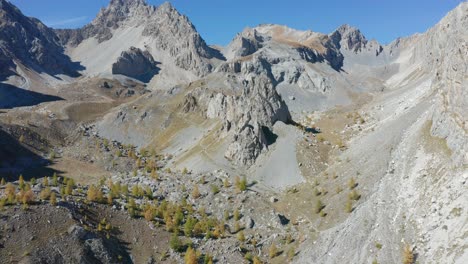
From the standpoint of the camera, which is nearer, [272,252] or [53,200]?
[53,200]

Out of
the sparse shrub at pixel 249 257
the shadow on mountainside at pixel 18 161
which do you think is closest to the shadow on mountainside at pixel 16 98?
the shadow on mountainside at pixel 18 161

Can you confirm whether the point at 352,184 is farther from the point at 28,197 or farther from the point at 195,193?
the point at 28,197

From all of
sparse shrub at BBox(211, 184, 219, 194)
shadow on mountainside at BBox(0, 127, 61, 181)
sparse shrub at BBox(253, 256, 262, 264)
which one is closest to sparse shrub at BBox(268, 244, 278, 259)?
sparse shrub at BBox(253, 256, 262, 264)

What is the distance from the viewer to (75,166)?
348ft

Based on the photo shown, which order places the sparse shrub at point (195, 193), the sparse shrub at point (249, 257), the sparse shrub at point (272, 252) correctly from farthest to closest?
1. the sparse shrub at point (195, 193)
2. the sparse shrub at point (272, 252)
3. the sparse shrub at point (249, 257)

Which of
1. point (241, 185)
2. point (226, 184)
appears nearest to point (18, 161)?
point (226, 184)

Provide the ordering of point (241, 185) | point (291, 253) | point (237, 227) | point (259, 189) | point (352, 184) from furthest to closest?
1. point (259, 189)
2. point (241, 185)
3. point (352, 184)
4. point (237, 227)
5. point (291, 253)

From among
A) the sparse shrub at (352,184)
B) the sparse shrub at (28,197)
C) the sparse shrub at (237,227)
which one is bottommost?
the sparse shrub at (237,227)

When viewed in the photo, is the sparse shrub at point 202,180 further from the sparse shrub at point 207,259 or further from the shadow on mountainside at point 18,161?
the shadow on mountainside at point 18,161

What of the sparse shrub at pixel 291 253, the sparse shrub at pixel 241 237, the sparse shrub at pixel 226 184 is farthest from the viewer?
the sparse shrub at pixel 226 184

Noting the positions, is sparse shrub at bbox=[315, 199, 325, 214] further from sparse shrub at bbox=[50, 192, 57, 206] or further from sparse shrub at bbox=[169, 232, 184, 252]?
sparse shrub at bbox=[50, 192, 57, 206]

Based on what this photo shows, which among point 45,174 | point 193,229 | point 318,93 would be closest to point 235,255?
point 193,229

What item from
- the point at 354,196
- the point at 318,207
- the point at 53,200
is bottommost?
the point at 318,207

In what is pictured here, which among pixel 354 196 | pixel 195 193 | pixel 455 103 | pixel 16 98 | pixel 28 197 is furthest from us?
pixel 16 98
